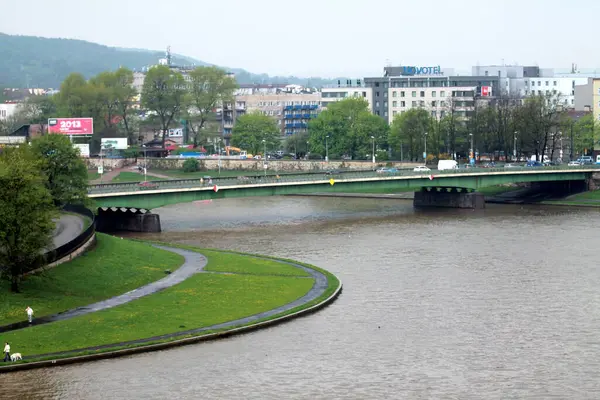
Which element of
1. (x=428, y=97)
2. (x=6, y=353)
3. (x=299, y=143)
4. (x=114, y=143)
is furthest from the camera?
(x=428, y=97)

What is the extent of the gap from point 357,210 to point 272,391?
71601mm

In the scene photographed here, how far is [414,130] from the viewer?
155 metres

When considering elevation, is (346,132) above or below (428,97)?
below

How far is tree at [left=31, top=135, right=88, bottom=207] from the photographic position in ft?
260

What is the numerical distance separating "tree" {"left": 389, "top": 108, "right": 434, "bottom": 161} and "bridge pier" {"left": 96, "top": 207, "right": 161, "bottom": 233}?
6908 centimetres

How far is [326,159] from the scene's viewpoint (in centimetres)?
15712

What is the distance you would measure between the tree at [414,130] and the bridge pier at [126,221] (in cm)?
6908

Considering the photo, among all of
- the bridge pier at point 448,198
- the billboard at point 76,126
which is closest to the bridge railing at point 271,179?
the bridge pier at point 448,198

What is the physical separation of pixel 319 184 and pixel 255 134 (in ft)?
248

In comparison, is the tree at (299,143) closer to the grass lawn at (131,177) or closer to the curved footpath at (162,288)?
the grass lawn at (131,177)

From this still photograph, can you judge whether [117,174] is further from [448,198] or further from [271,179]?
[448,198]

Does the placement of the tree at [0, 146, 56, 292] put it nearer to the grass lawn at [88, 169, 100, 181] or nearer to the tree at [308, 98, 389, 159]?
the grass lawn at [88, 169, 100, 181]

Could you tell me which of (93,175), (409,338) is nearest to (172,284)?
(409,338)

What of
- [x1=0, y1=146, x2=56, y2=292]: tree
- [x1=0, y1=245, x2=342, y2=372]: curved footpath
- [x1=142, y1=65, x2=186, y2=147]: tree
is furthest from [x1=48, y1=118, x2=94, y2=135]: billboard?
[x1=0, y1=146, x2=56, y2=292]: tree
